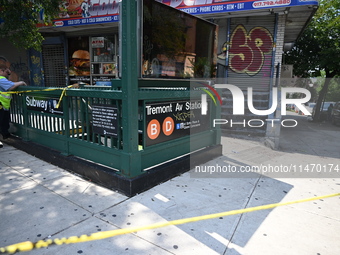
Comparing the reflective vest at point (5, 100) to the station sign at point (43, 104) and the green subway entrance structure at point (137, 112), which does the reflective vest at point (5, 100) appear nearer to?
the green subway entrance structure at point (137, 112)

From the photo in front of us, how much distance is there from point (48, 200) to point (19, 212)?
1.28ft

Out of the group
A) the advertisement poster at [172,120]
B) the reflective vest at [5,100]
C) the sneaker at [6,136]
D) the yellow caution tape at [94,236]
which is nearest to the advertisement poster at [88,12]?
the reflective vest at [5,100]

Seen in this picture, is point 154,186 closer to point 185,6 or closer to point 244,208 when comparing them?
point 244,208

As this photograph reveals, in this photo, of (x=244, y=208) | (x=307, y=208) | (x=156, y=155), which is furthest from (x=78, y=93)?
(x=307, y=208)

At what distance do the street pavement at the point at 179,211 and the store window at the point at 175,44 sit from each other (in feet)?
6.39

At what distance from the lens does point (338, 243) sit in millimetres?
2855

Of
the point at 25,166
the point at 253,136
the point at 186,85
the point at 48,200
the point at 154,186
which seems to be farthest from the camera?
the point at 253,136

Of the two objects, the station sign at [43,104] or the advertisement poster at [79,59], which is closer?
the station sign at [43,104]

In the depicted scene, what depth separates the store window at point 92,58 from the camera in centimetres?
1199

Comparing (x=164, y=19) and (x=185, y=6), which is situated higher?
(x=185, y=6)

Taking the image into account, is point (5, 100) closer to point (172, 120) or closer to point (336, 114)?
point (172, 120)

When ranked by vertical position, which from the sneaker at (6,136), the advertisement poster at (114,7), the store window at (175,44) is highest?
the advertisement poster at (114,7)

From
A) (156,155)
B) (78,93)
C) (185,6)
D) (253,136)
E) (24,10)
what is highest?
(185,6)

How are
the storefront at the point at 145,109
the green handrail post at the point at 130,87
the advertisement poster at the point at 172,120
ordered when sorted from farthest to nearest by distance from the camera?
the advertisement poster at the point at 172,120 → the storefront at the point at 145,109 → the green handrail post at the point at 130,87
